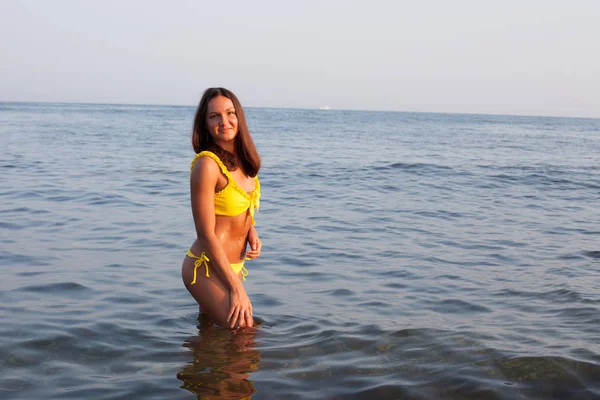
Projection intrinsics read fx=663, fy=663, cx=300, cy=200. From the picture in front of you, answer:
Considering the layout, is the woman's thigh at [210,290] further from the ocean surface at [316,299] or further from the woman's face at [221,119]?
the woman's face at [221,119]

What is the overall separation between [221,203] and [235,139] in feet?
1.63

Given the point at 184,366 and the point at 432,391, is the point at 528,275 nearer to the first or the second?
the point at 432,391

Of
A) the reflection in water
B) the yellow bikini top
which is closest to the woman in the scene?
the yellow bikini top

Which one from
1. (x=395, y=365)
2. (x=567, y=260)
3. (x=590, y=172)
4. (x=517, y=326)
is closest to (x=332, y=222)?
(x=567, y=260)

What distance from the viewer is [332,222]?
10789 mm

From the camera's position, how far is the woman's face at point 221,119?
480cm

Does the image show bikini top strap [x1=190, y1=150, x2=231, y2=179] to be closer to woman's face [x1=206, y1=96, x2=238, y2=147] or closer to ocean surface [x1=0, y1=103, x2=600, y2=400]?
woman's face [x1=206, y1=96, x2=238, y2=147]

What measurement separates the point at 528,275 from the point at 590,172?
15.0m

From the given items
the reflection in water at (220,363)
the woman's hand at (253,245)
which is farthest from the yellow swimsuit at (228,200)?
the reflection in water at (220,363)

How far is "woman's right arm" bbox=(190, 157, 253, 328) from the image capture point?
458 centimetres

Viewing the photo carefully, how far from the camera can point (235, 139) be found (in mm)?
4965

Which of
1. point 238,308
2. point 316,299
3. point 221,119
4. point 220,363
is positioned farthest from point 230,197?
point 316,299

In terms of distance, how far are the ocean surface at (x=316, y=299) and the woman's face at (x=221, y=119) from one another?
1554 mm

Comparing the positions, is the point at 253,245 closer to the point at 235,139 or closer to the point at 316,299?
the point at 235,139
